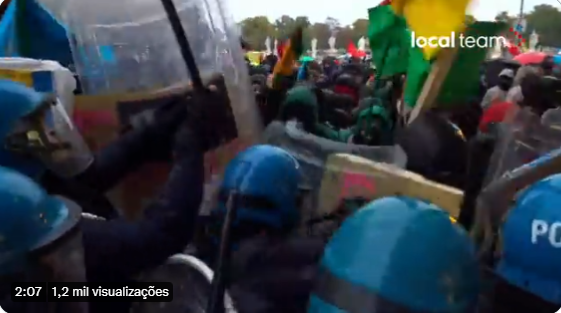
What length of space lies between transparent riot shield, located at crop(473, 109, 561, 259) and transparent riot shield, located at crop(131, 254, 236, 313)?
0.55 metres

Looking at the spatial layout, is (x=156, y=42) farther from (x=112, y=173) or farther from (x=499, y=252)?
(x=499, y=252)

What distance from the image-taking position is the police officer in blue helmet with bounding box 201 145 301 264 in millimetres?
1615

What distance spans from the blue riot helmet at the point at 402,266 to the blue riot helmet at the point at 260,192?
0.42 metres

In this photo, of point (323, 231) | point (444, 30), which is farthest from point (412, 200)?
point (444, 30)

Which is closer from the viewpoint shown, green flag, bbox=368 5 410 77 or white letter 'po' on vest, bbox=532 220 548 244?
white letter 'po' on vest, bbox=532 220 548 244

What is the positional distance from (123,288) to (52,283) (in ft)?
0.85

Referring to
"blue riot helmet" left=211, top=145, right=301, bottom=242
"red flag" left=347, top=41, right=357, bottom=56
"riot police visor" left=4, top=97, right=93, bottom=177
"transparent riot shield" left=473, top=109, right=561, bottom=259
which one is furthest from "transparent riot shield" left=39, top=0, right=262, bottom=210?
"red flag" left=347, top=41, right=357, bottom=56

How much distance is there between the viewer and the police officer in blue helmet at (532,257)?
1.33m

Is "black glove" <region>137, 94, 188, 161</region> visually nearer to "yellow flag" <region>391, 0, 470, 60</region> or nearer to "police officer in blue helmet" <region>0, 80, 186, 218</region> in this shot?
"police officer in blue helmet" <region>0, 80, 186, 218</region>

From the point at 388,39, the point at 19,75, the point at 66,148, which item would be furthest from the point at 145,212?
the point at 388,39

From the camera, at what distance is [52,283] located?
128 cm

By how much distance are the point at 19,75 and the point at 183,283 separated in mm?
684

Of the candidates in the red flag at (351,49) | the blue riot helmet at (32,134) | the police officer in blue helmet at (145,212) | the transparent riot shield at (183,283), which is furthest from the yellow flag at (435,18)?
the red flag at (351,49)

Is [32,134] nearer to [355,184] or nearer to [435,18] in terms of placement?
[355,184]
